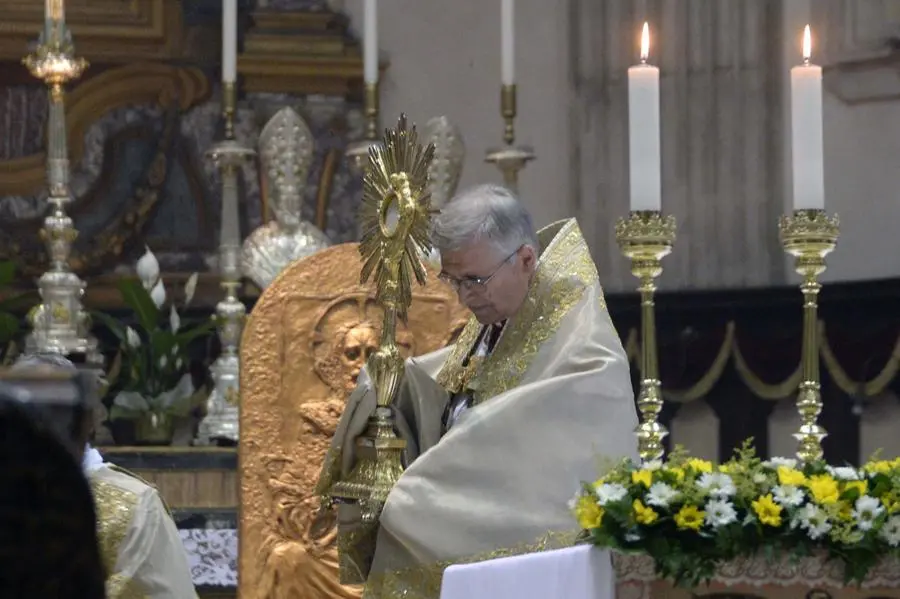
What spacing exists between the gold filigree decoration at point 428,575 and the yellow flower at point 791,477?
2.63ft

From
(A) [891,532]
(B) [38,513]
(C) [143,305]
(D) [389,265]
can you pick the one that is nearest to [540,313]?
(D) [389,265]

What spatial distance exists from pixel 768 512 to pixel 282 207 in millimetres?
2945

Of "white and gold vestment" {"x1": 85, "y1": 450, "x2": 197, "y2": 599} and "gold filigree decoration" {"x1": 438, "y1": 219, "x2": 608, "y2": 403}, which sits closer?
"white and gold vestment" {"x1": 85, "y1": 450, "x2": 197, "y2": 599}

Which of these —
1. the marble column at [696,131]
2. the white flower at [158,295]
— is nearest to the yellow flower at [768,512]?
the white flower at [158,295]

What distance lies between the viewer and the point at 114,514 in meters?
3.48

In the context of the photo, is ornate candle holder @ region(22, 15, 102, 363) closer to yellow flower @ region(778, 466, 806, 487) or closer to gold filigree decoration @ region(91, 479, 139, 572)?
gold filigree decoration @ region(91, 479, 139, 572)

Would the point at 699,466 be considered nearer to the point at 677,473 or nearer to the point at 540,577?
the point at 677,473

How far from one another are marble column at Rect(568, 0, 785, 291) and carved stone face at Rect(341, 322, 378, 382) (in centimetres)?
211

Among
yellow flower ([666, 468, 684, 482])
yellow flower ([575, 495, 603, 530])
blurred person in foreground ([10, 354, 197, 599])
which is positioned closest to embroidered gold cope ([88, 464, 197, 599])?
blurred person in foreground ([10, 354, 197, 599])

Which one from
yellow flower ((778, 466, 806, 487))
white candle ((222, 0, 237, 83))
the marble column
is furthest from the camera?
the marble column

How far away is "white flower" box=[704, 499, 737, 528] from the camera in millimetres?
2693

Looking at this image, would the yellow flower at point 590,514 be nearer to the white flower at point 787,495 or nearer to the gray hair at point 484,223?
the white flower at point 787,495

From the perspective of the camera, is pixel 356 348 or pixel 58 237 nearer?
pixel 356 348

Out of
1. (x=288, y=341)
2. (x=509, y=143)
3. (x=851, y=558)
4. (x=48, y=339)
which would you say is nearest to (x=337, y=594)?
(x=288, y=341)
